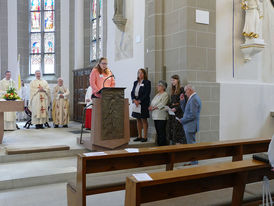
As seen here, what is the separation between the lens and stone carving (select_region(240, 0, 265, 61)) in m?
6.85

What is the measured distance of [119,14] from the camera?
8898 millimetres

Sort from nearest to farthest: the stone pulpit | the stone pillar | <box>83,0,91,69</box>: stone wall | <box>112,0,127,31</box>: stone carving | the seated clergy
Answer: the stone pulpit, <box>112,0,127,31</box>: stone carving, the seated clergy, <box>83,0,91,69</box>: stone wall, the stone pillar

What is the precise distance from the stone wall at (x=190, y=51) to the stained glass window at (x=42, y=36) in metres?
7.62

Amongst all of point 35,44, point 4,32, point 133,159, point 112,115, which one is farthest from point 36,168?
point 35,44

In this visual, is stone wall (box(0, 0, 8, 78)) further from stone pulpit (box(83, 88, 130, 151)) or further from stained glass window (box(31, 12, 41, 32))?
stone pulpit (box(83, 88, 130, 151))

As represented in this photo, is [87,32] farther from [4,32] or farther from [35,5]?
[4,32]

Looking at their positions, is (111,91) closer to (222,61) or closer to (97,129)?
(97,129)

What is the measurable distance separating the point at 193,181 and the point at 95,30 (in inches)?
407

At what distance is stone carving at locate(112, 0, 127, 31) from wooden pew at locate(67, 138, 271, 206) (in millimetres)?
5831

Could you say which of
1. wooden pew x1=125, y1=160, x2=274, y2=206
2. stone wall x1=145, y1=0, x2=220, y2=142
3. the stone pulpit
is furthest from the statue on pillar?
wooden pew x1=125, y1=160, x2=274, y2=206

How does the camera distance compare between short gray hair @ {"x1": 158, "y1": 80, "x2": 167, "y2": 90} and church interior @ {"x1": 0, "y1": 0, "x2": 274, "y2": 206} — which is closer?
church interior @ {"x1": 0, "y1": 0, "x2": 274, "y2": 206}

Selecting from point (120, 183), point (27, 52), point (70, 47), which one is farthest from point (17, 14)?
point (120, 183)

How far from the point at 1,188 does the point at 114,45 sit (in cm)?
603

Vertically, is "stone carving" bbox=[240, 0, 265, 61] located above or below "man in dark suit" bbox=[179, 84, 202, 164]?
above
